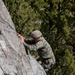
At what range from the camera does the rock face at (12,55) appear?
5923 millimetres

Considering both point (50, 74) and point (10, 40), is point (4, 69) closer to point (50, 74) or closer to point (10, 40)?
point (10, 40)

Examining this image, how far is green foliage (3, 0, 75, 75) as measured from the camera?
11481 mm

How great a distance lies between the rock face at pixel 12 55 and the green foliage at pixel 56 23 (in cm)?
397

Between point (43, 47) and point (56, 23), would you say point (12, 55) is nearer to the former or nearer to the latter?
point (43, 47)

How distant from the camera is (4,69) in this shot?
576cm

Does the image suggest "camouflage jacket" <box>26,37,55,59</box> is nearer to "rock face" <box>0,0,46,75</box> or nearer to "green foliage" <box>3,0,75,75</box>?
"rock face" <box>0,0,46,75</box>

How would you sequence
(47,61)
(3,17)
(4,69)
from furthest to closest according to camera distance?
(47,61)
(3,17)
(4,69)

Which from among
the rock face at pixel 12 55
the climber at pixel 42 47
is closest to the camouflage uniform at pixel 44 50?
the climber at pixel 42 47

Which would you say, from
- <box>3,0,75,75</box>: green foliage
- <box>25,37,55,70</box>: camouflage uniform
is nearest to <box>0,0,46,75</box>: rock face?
<box>25,37,55,70</box>: camouflage uniform

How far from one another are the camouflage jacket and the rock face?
768mm

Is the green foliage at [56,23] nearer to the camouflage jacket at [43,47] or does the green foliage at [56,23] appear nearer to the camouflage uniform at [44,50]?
the camouflage uniform at [44,50]

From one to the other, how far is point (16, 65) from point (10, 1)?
208 inches

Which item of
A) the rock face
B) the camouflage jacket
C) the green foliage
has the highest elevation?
the rock face

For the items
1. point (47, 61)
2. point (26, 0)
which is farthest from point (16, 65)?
point (26, 0)
